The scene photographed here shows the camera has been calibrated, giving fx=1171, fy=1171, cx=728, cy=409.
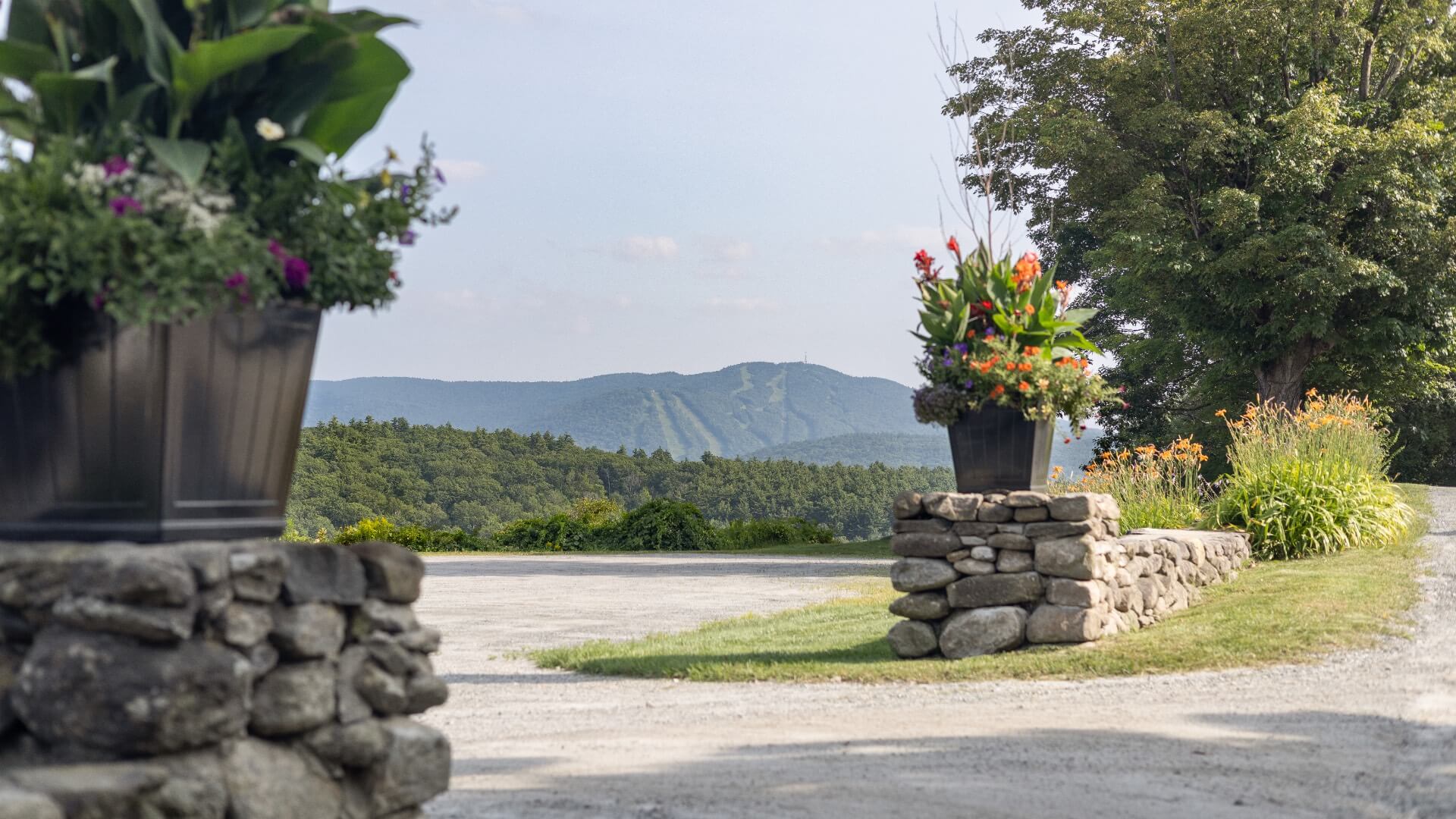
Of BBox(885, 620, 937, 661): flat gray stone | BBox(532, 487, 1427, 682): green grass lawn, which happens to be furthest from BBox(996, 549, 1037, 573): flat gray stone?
BBox(885, 620, 937, 661): flat gray stone

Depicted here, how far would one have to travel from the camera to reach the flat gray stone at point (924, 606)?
722cm

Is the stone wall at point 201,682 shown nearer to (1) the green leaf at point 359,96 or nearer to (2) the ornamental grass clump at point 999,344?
(1) the green leaf at point 359,96

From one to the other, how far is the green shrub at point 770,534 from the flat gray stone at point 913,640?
14981mm

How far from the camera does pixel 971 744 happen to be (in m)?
4.70

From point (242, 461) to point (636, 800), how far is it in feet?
5.44

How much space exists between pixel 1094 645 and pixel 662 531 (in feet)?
51.0

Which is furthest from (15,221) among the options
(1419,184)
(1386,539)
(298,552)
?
(1419,184)

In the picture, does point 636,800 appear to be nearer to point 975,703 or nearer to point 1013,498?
point 975,703

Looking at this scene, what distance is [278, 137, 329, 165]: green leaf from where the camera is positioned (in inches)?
113

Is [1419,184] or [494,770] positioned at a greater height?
[1419,184]

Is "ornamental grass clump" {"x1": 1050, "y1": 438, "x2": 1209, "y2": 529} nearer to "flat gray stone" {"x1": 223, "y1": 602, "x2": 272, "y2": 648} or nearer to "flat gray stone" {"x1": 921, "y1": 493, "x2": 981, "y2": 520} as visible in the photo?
"flat gray stone" {"x1": 921, "y1": 493, "x2": 981, "y2": 520}

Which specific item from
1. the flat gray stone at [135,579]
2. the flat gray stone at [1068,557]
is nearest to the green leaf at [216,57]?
the flat gray stone at [135,579]

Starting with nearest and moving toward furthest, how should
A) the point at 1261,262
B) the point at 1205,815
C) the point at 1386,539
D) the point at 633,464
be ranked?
1. the point at 1205,815
2. the point at 1386,539
3. the point at 1261,262
4. the point at 633,464

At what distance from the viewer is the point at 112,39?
2861mm
